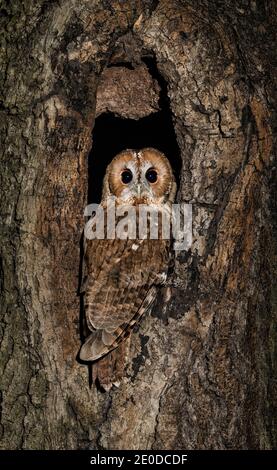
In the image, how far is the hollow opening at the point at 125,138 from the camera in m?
4.43

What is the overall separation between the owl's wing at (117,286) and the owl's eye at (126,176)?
0.44 metres

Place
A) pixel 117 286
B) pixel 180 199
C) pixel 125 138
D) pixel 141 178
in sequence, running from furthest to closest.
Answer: pixel 125 138, pixel 141 178, pixel 117 286, pixel 180 199

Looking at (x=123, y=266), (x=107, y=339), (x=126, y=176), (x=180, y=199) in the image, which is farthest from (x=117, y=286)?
(x=126, y=176)

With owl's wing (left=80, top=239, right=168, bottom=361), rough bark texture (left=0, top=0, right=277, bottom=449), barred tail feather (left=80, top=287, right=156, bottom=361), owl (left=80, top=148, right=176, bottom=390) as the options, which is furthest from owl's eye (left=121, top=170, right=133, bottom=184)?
barred tail feather (left=80, top=287, right=156, bottom=361)

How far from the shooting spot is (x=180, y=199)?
3.00 metres

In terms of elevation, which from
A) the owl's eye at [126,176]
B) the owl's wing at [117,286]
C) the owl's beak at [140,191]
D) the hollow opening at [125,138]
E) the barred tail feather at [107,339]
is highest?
the hollow opening at [125,138]

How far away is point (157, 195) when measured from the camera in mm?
3725

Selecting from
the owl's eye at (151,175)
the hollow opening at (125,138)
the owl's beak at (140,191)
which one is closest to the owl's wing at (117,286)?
the owl's beak at (140,191)

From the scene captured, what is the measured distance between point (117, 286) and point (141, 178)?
28.2 inches

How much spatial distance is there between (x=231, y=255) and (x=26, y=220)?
40.1 inches

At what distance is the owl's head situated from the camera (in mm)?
3617

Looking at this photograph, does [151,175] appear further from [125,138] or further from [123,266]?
[125,138]

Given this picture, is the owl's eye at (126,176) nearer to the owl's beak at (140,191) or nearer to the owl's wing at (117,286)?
the owl's beak at (140,191)

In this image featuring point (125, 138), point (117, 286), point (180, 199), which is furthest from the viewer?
point (125, 138)
